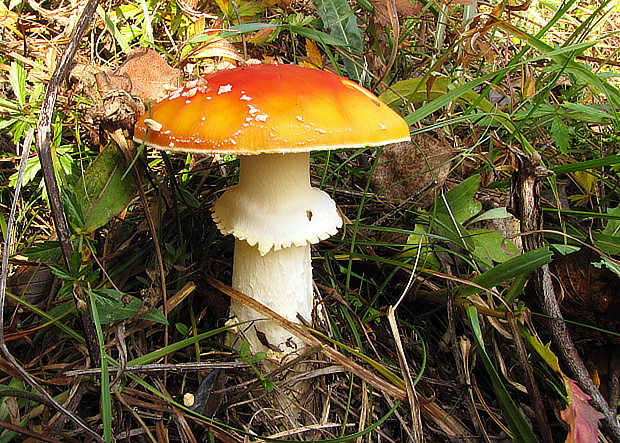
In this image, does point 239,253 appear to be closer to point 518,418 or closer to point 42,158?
point 42,158

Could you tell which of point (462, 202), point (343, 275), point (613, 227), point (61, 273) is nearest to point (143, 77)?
point (61, 273)

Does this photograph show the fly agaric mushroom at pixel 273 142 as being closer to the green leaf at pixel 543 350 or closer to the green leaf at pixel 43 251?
the green leaf at pixel 43 251

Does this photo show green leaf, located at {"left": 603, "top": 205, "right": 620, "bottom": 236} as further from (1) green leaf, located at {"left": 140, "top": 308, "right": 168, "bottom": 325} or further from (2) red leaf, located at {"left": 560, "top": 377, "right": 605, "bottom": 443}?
(1) green leaf, located at {"left": 140, "top": 308, "right": 168, "bottom": 325}

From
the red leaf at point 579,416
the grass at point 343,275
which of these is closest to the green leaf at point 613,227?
the grass at point 343,275

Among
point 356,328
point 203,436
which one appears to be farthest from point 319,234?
point 203,436

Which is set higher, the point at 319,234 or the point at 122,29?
the point at 122,29
